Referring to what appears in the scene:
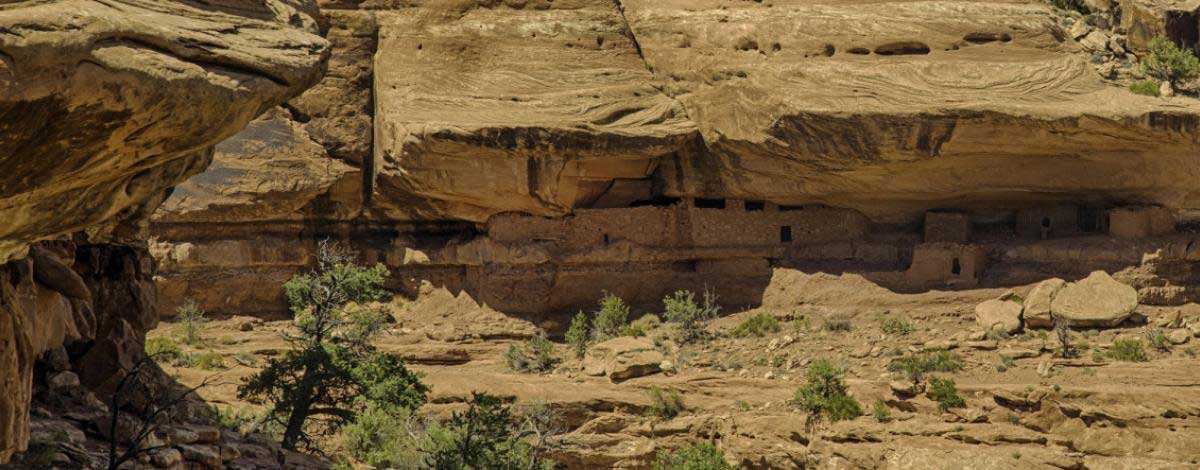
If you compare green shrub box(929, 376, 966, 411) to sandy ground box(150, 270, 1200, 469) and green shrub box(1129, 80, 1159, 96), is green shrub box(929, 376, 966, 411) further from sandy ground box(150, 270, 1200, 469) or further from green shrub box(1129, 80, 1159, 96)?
green shrub box(1129, 80, 1159, 96)

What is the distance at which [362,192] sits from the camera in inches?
1442

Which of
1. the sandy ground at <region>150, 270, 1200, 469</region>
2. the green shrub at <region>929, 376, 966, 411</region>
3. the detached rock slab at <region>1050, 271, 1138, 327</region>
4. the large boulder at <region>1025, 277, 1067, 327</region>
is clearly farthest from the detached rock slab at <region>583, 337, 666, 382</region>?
the detached rock slab at <region>1050, 271, 1138, 327</region>

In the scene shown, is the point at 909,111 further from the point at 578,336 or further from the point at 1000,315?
the point at 578,336

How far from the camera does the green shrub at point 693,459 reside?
28906 mm

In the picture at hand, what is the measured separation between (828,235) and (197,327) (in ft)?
37.7

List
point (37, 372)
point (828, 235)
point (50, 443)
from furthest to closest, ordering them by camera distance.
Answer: point (828, 235)
point (37, 372)
point (50, 443)

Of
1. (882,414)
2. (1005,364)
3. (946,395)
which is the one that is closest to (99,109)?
(882,414)

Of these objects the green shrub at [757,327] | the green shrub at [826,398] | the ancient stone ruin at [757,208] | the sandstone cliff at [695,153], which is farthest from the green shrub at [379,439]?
the green shrub at [757,327]

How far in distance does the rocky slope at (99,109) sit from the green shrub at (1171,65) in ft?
62.3

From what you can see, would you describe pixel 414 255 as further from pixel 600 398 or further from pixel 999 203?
pixel 999 203

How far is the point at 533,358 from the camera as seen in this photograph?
1340 inches

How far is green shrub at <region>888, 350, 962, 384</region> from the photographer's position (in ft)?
99.5

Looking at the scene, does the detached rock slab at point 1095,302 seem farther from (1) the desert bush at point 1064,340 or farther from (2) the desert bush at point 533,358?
(2) the desert bush at point 533,358

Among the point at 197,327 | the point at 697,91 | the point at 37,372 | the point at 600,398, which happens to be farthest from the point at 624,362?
the point at 37,372
